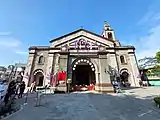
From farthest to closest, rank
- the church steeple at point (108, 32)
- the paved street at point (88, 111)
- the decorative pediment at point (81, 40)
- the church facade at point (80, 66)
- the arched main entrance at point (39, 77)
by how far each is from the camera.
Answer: the church steeple at point (108, 32)
the decorative pediment at point (81, 40)
the arched main entrance at point (39, 77)
the church facade at point (80, 66)
the paved street at point (88, 111)

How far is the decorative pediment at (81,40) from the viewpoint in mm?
26200

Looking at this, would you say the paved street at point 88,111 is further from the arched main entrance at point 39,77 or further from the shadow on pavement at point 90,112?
the arched main entrance at point 39,77

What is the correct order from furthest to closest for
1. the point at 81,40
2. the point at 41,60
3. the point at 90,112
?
the point at 81,40, the point at 41,60, the point at 90,112

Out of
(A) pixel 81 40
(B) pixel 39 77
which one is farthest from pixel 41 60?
(A) pixel 81 40

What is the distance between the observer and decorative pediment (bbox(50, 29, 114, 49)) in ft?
86.0

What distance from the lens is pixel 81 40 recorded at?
87.4 ft

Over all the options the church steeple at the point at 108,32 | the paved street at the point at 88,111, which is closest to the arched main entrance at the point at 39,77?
the paved street at the point at 88,111

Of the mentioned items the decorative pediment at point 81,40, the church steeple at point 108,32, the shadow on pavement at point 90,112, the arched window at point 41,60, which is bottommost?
the shadow on pavement at point 90,112

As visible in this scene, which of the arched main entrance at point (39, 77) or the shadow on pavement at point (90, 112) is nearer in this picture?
the shadow on pavement at point (90, 112)

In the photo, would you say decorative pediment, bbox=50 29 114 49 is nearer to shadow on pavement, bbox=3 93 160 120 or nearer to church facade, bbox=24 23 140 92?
church facade, bbox=24 23 140 92

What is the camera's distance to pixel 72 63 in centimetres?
1684

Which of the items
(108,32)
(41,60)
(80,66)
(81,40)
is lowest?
(80,66)

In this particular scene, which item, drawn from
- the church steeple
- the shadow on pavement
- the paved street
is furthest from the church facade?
the shadow on pavement

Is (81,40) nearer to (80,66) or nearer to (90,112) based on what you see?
(80,66)
